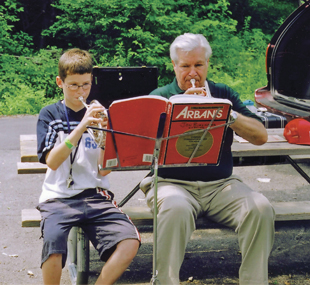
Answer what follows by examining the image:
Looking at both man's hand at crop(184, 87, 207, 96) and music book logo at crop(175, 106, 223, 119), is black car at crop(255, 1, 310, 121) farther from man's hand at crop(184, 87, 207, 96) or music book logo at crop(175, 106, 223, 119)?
music book logo at crop(175, 106, 223, 119)

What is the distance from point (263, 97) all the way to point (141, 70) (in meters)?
1.57

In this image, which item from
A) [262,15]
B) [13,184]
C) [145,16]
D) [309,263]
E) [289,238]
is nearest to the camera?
[309,263]

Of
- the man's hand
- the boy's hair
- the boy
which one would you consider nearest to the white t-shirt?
the boy

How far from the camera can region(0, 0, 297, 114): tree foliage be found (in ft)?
31.0

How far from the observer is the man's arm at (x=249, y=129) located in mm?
2621

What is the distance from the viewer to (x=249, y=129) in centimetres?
267

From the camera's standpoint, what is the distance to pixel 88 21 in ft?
32.9

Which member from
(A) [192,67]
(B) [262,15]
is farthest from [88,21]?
(A) [192,67]

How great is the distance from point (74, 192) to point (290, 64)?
10.7 ft

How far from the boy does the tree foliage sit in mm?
6538

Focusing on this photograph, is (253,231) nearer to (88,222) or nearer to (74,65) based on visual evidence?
(88,222)

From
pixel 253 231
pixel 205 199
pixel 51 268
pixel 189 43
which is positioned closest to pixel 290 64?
pixel 189 43

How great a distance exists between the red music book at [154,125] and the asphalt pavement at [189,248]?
3.15 ft

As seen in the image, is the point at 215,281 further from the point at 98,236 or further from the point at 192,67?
the point at 192,67
